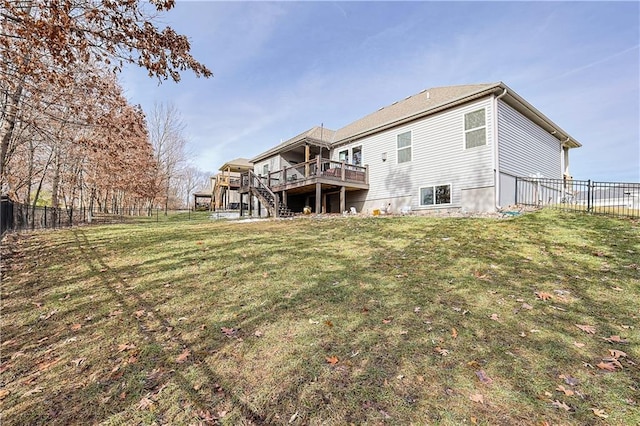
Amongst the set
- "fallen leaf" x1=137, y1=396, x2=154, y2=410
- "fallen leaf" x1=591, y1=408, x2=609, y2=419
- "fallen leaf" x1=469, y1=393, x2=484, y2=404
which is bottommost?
"fallen leaf" x1=137, y1=396, x2=154, y2=410

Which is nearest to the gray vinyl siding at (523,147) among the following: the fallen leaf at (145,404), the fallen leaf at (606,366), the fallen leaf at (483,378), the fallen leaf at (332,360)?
the fallen leaf at (606,366)

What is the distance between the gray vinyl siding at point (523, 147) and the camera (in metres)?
11.2

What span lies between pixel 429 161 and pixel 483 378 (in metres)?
11.4

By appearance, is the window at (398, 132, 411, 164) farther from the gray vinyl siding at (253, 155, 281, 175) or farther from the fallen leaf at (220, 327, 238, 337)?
the fallen leaf at (220, 327, 238, 337)

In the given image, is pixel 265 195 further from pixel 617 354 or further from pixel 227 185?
pixel 617 354

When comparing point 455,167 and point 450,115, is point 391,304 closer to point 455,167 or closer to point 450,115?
point 455,167

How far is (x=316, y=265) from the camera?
216 inches

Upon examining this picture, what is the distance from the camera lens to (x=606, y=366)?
103 inches

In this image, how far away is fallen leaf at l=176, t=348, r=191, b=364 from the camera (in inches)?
110

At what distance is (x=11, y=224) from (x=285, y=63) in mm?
14901

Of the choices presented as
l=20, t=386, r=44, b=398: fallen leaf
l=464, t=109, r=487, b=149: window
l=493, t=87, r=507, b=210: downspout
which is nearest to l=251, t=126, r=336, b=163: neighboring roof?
l=464, t=109, r=487, b=149: window

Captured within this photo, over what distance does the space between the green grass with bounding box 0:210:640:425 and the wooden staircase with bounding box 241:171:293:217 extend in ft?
26.3

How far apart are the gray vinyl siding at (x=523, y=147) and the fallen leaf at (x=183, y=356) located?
459 inches

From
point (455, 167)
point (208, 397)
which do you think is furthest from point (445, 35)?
point (208, 397)
